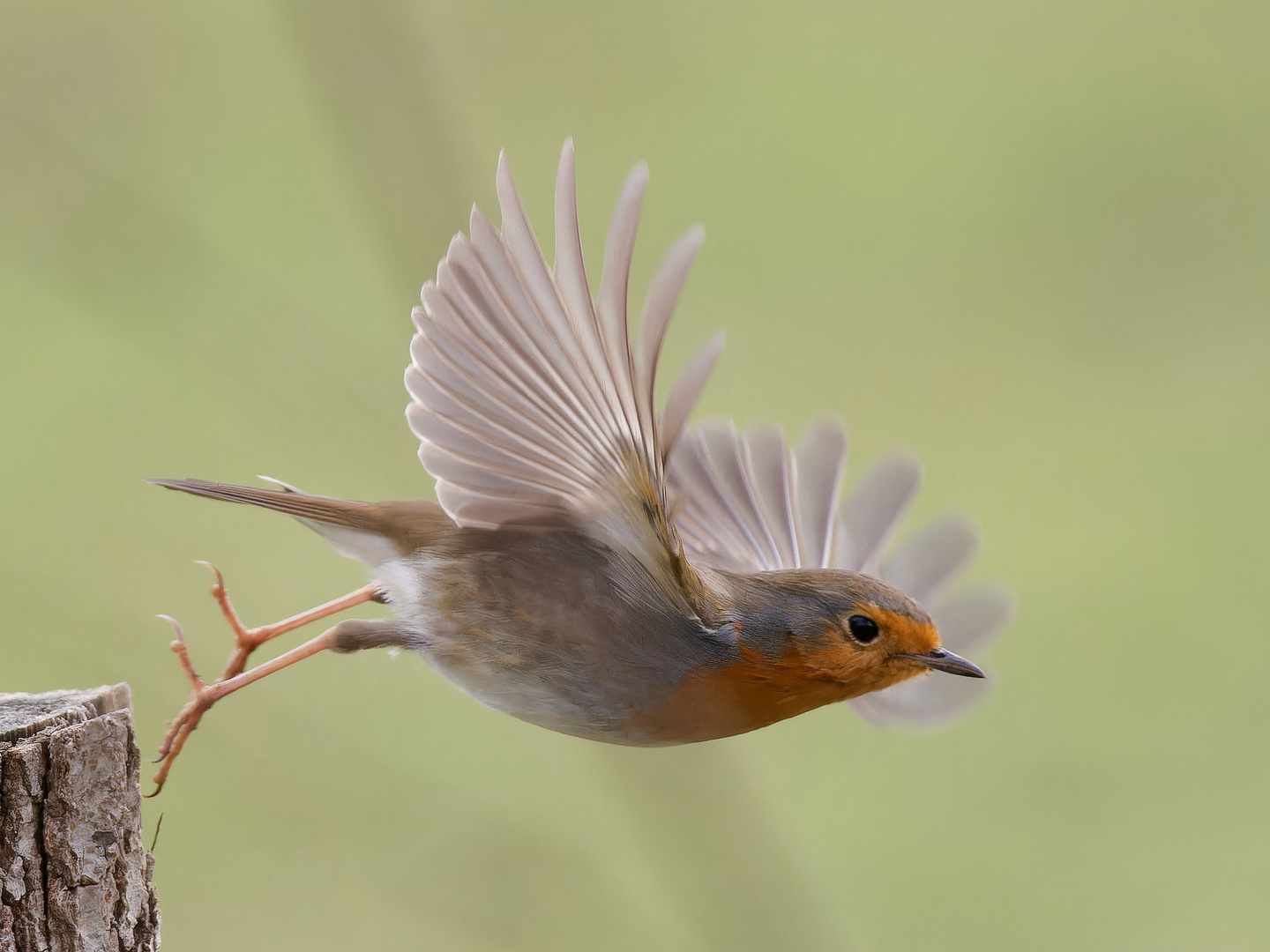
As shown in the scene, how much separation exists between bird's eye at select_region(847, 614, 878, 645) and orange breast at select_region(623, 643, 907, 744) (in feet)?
0.08

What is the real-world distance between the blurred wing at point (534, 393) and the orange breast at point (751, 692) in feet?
0.84

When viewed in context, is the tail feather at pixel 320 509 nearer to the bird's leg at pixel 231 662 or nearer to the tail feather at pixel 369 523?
the tail feather at pixel 369 523

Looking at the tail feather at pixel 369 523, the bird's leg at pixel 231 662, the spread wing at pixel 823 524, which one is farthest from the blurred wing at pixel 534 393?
the spread wing at pixel 823 524

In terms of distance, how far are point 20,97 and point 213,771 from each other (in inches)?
76.4

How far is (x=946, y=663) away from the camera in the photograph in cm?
195

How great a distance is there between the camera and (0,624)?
10.7 ft

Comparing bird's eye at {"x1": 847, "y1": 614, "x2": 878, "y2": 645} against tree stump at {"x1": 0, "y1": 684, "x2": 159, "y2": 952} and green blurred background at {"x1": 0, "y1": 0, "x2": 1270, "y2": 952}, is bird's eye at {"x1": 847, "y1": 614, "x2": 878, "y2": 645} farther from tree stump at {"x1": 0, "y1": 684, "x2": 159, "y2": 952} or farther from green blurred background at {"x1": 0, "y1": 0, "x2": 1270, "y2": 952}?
tree stump at {"x1": 0, "y1": 684, "x2": 159, "y2": 952}

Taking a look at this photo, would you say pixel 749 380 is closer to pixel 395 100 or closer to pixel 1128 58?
pixel 1128 58

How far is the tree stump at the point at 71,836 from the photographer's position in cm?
137

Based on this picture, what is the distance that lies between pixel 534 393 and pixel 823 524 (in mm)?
1151

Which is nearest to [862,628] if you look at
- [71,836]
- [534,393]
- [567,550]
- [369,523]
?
[567,550]

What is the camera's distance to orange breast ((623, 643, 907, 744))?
67.7 inches

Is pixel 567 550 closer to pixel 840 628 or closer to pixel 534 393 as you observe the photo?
pixel 534 393

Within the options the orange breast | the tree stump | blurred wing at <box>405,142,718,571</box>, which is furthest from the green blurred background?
the tree stump
